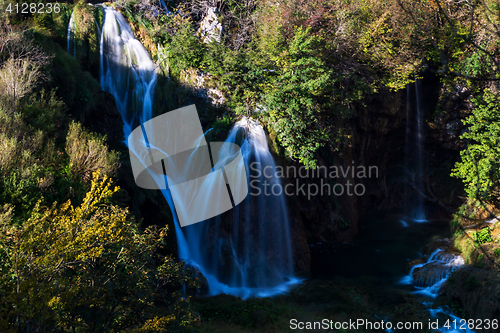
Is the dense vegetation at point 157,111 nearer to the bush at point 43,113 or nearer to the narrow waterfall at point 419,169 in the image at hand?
the bush at point 43,113

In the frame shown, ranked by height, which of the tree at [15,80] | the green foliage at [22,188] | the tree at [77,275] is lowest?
the tree at [77,275]

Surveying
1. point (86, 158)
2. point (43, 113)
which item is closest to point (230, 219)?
point (86, 158)

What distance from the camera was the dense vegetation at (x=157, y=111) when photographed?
488 cm

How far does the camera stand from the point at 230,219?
13781mm

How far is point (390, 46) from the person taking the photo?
52.4 ft

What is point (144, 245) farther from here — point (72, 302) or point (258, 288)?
point (258, 288)

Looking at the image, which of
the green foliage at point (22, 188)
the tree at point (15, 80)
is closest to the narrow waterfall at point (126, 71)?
the tree at point (15, 80)

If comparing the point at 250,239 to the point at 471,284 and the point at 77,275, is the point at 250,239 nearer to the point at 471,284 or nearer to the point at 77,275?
→ the point at 471,284

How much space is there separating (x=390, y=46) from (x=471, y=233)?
9290mm

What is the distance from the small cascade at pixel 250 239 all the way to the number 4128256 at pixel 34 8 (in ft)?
31.2

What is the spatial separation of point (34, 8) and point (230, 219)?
12085 millimetres

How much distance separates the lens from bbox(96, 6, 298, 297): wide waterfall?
1298 centimetres

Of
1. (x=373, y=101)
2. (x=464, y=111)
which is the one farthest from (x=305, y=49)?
(x=464, y=111)

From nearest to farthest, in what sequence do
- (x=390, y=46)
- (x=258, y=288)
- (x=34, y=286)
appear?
(x=34, y=286), (x=258, y=288), (x=390, y=46)
